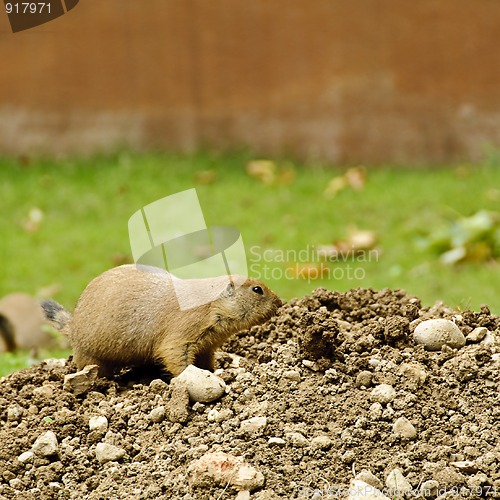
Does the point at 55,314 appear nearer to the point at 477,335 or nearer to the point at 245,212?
the point at 477,335

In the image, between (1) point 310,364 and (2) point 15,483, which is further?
(1) point 310,364

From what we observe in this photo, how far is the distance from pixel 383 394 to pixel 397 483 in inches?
18.4

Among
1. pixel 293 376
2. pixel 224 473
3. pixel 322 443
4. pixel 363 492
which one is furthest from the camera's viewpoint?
pixel 293 376

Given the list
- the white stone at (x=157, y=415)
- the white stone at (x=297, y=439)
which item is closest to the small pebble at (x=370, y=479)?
the white stone at (x=297, y=439)

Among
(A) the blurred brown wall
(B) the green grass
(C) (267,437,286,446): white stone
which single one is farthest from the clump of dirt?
(A) the blurred brown wall

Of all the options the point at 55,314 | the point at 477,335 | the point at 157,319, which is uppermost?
the point at 157,319

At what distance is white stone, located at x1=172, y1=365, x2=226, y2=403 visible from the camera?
355 cm

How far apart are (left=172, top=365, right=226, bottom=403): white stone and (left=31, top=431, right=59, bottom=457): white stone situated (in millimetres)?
536

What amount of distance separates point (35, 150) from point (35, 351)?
15.6ft

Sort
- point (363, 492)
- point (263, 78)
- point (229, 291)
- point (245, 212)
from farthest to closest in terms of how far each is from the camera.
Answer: point (263, 78)
point (245, 212)
point (229, 291)
point (363, 492)

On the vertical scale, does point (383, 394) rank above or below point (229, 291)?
below

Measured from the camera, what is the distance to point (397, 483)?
3.06 meters

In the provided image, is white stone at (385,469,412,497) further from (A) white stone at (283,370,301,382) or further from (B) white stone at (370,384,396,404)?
(A) white stone at (283,370,301,382)

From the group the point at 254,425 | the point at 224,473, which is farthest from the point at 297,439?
the point at 224,473
